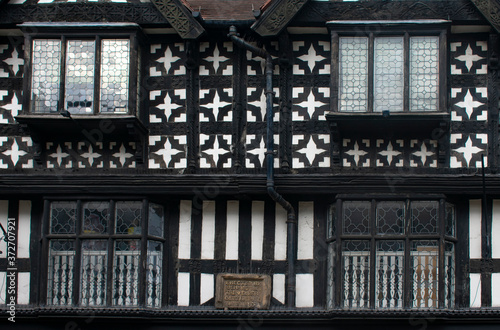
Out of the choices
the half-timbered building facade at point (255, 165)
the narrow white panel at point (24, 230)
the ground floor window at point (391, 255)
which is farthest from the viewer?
the narrow white panel at point (24, 230)

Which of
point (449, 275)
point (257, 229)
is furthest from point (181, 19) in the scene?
point (449, 275)

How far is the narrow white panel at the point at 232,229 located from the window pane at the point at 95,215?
2.08m

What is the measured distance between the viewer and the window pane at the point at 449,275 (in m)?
16.4

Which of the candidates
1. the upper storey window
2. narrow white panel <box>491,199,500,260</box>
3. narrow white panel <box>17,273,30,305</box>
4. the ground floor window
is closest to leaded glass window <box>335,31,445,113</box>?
the ground floor window

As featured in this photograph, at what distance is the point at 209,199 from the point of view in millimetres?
17109

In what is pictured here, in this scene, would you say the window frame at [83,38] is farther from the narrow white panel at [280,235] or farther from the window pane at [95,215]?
the narrow white panel at [280,235]

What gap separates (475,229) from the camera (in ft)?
55.0

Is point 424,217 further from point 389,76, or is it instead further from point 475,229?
point 389,76

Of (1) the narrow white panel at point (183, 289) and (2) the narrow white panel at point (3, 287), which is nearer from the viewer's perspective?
(1) the narrow white panel at point (183, 289)

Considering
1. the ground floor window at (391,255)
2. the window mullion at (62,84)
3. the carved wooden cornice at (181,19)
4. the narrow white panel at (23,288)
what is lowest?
the narrow white panel at (23,288)

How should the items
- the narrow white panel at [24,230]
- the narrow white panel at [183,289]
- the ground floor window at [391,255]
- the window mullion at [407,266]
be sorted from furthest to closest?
the narrow white panel at [24,230], the narrow white panel at [183,289], the ground floor window at [391,255], the window mullion at [407,266]

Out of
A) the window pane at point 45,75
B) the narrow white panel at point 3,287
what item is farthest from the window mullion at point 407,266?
the narrow white panel at point 3,287

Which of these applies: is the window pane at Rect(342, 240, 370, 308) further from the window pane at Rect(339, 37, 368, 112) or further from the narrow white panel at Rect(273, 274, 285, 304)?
the window pane at Rect(339, 37, 368, 112)

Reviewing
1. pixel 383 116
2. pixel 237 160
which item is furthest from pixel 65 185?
pixel 383 116
